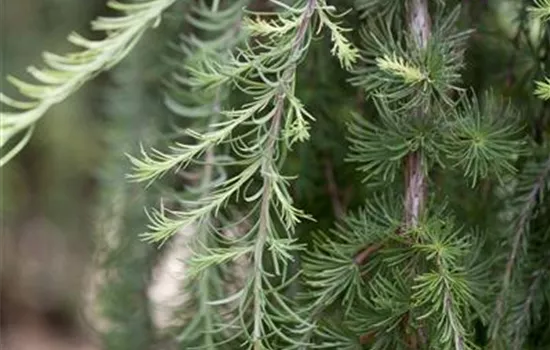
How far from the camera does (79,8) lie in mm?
1829

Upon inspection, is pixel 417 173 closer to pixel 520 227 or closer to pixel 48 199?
pixel 520 227

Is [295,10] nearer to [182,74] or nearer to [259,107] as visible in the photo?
[259,107]

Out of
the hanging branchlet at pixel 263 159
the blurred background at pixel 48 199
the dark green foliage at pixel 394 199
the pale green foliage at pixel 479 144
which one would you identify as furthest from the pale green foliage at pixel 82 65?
the blurred background at pixel 48 199

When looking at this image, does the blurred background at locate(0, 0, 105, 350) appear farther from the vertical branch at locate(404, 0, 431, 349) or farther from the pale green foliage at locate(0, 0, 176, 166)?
the vertical branch at locate(404, 0, 431, 349)

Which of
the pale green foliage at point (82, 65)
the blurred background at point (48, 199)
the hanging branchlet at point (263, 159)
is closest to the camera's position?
the hanging branchlet at point (263, 159)

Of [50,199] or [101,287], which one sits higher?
Result: [50,199]

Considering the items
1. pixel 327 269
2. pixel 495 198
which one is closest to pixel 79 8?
pixel 495 198

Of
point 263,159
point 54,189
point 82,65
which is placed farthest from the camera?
point 54,189

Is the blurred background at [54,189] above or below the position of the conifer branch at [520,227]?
above

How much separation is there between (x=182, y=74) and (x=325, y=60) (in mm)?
172

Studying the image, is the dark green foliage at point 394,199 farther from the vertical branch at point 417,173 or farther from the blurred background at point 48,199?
the blurred background at point 48,199

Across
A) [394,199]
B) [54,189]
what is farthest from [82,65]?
[54,189]

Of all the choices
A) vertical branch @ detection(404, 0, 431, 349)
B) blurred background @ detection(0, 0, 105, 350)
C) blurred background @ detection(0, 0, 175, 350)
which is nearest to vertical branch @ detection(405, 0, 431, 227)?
vertical branch @ detection(404, 0, 431, 349)

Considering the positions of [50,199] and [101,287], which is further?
[50,199]
